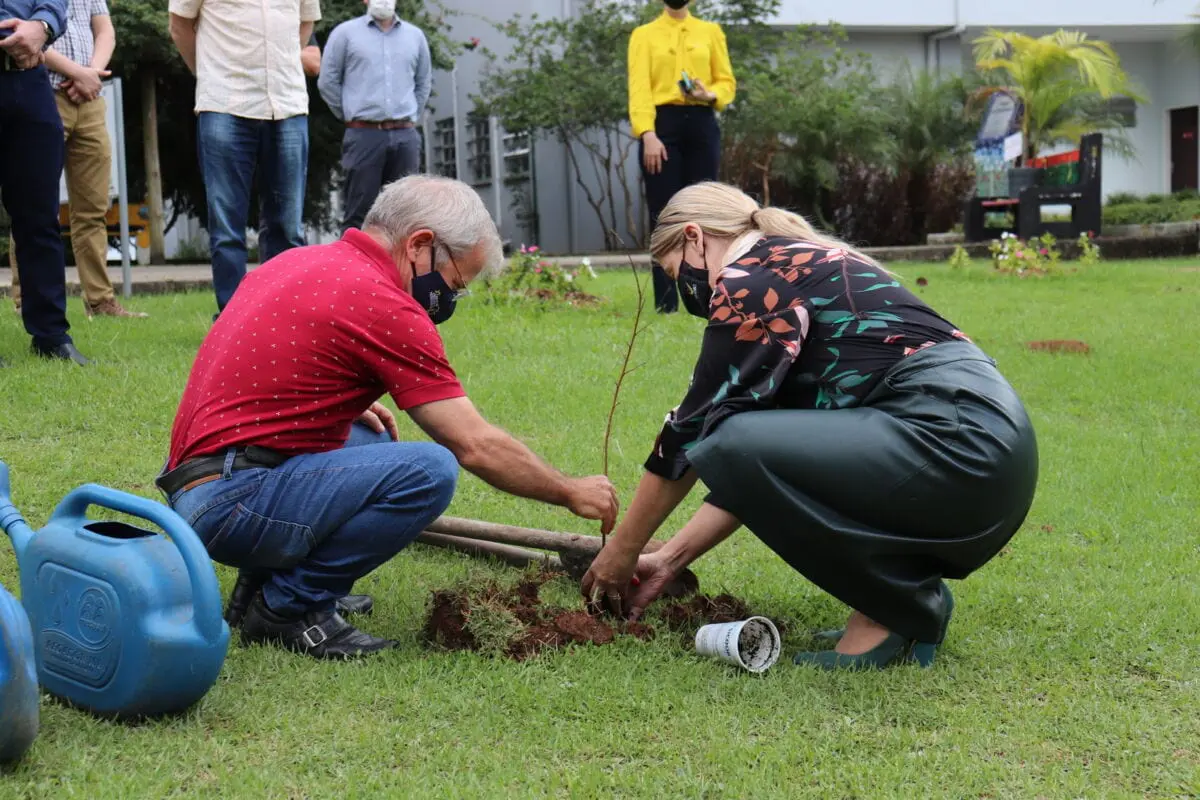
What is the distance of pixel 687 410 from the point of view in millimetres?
3201

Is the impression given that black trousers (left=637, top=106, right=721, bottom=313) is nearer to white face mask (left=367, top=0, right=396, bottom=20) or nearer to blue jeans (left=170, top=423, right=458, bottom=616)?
white face mask (left=367, top=0, right=396, bottom=20)

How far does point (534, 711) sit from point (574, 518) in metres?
1.75

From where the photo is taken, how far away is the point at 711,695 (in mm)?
3002

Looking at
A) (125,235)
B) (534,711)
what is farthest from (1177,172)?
(534,711)

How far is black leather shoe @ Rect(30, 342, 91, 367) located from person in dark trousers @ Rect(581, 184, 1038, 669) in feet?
12.4

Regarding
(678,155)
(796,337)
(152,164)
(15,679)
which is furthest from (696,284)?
(152,164)

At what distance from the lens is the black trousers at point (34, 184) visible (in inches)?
227

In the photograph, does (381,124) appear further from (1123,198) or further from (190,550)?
(1123,198)

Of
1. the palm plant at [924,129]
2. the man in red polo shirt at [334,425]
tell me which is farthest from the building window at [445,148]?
the man in red polo shirt at [334,425]

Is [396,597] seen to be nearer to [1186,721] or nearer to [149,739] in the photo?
[149,739]

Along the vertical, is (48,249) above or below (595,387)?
above

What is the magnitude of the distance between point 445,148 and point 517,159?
2.10 meters

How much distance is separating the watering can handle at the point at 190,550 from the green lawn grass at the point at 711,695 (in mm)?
263

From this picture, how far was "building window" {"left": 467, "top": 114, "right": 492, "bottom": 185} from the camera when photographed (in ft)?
65.0
